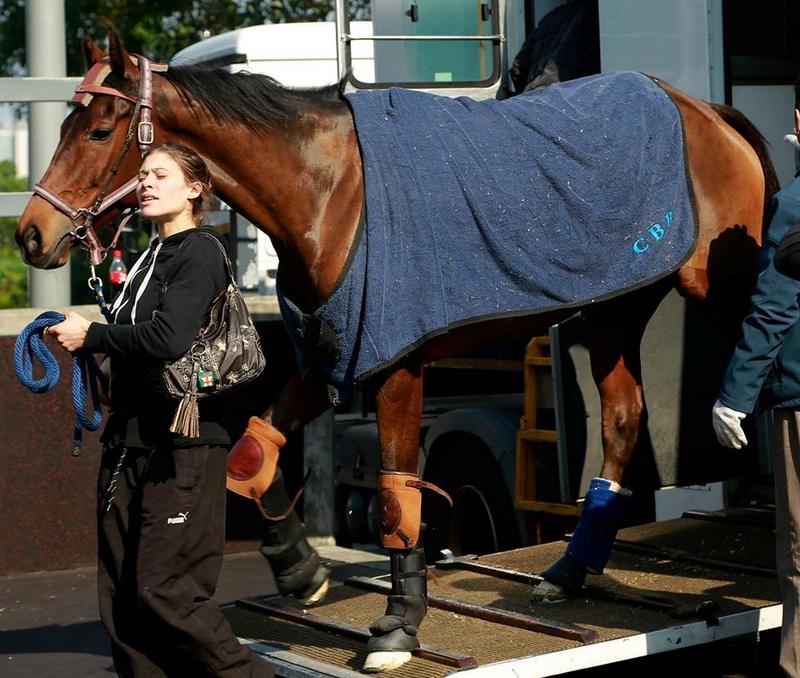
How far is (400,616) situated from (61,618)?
295cm

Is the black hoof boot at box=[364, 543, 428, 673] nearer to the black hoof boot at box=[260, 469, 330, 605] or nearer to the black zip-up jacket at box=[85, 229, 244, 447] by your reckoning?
the black hoof boot at box=[260, 469, 330, 605]

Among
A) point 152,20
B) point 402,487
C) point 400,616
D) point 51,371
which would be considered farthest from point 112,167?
point 152,20

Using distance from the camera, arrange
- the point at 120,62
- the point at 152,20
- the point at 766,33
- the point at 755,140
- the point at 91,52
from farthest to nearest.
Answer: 1. the point at 152,20
2. the point at 766,33
3. the point at 755,140
4. the point at 91,52
5. the point at 120,62

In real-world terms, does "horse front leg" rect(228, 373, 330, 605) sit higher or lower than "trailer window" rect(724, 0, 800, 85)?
lower

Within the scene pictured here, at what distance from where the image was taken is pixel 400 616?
4844 millimetres

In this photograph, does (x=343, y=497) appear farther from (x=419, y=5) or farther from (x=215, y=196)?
(x=215, y=196)

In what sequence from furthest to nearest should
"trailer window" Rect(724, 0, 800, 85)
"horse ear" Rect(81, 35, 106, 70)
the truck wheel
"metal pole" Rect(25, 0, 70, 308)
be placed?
"metal pole" Rect(25, 0, 70, 308), "trailer window" Rect(724, 0, 800, 85), the truck wheel, "horse ear" Rect(81, 35, 106, 70)

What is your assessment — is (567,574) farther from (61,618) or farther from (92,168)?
(61,618)

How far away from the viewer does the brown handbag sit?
427cm

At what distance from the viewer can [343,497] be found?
9.04 m

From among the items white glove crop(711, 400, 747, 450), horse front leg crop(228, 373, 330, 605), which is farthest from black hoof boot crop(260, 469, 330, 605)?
white glove crop(711, 400, 747, 450)

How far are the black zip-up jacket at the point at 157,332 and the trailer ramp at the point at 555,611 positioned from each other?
1.01 m

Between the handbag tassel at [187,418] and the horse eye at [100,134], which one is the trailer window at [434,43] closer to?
the horse eye at [100,134]

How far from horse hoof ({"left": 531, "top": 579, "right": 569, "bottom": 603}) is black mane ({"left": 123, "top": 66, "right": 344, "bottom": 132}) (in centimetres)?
202
